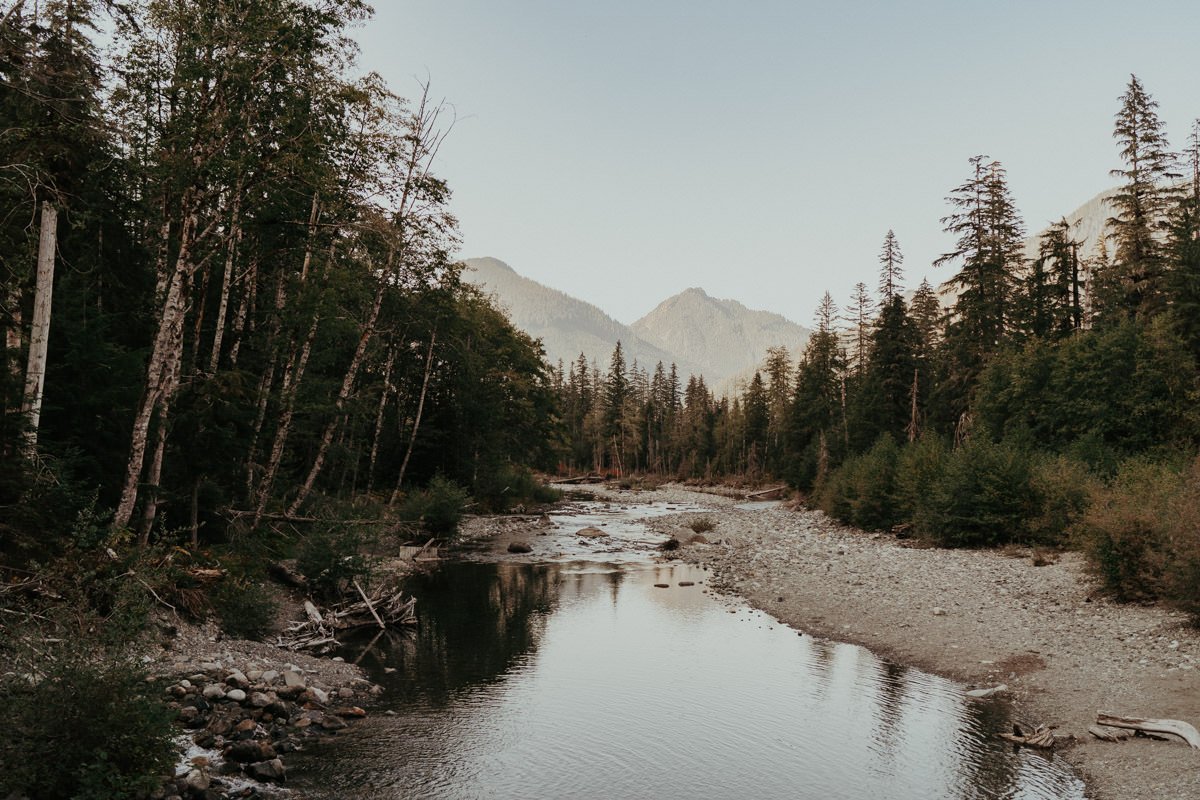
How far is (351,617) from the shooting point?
16.3 m

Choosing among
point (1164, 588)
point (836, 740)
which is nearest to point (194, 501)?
point (836, 740)

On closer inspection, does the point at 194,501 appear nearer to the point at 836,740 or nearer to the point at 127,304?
the point at 127,304

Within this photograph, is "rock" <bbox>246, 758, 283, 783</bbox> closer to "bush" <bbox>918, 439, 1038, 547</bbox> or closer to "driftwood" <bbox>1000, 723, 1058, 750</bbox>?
"driftwood" <bbox>1000, 723, 1058, 750</bbox>

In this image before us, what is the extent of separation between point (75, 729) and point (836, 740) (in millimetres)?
9443

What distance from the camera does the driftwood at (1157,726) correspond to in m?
8.96

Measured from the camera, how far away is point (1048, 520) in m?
23.4

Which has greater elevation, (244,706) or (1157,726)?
(1157,726)

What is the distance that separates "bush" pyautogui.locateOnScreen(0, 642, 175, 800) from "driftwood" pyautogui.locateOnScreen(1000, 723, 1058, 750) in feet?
35.4

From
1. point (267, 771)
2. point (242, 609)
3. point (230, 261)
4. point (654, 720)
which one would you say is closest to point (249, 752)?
point (267, 771)

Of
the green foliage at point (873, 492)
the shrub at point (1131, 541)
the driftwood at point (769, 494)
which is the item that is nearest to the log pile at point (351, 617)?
the shrub at point (1131, 541)

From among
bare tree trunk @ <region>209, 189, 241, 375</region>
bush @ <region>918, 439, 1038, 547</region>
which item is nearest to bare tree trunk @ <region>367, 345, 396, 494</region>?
bare tree trunk @ <region>209, 189, 241, 375</region>

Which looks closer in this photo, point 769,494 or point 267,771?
point 267,771

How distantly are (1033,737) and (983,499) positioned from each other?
17.9 m

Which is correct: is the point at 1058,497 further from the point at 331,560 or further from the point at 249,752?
the point at 249,752
